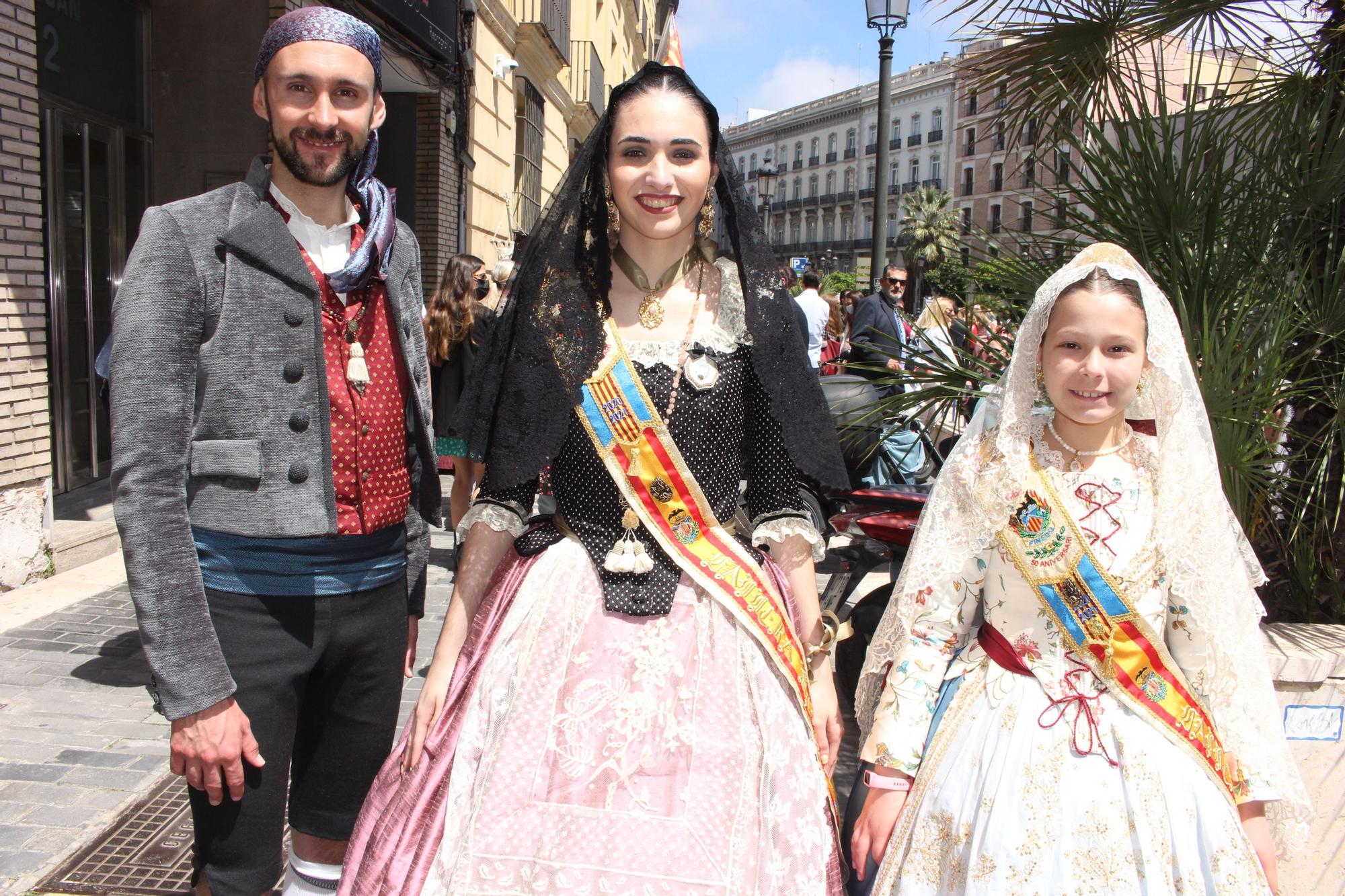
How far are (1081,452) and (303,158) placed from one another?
1631mm

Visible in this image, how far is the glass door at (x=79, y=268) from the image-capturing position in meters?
6.57

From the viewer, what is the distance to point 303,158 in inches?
76.9

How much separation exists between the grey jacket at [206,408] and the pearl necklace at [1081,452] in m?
1.44

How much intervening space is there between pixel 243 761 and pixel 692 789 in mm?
837

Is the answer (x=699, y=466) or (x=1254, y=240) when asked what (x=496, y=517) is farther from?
(x=1254, y=240)

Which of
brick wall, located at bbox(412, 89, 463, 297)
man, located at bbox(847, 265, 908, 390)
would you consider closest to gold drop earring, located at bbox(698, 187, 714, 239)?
man, located at bbox(847, 265, 908, 390)

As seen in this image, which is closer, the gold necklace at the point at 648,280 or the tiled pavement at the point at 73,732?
the gold necklace at the point at 648,280

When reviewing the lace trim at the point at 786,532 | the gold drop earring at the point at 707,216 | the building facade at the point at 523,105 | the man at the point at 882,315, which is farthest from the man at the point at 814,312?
the lace trim at the point at 786,532

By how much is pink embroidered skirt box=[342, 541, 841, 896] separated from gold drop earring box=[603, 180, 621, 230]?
28.4 inches

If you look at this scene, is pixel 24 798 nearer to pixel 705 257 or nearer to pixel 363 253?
pixel 363 253

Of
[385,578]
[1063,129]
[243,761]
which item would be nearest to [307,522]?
[385,578]

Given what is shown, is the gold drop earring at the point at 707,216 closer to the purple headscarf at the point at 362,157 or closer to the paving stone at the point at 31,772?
the purple headscarf at the point at 362,157

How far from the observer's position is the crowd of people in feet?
5.79

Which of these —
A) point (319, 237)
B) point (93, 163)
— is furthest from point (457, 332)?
point (319, 237)
